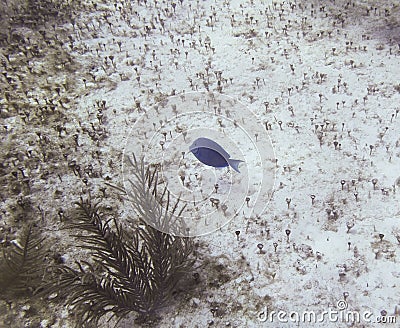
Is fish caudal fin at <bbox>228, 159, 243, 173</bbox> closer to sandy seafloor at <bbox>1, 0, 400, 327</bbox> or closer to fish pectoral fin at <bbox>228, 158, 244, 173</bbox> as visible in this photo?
fish pectoral fin at <bbox>228, 158, 244, 173</bbox>

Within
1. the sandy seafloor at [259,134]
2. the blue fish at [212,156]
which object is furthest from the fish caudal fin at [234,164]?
the sandy seafloor at [259,134]

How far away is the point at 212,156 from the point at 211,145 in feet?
0.91

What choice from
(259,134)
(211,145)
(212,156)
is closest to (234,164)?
(212,156)

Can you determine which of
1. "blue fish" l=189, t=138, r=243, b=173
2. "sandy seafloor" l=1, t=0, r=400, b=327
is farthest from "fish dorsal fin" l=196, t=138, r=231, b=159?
"sandy seafloor" l=1, t=0, r=400, b=327

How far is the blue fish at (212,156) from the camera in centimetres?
603

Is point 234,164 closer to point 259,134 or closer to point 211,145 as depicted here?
point 211,145

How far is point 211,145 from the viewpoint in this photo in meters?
6.23

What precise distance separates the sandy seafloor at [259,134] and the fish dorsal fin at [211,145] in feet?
0.99

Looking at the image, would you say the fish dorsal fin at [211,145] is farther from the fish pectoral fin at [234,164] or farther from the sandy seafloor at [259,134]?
the sandy seafloor at [259,134]

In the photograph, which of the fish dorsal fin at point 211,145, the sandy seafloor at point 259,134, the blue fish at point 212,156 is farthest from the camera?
the fish dorsal fin at point 211,145

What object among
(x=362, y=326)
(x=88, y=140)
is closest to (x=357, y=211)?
(x=362, y=326)

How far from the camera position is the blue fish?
6031 millimetres

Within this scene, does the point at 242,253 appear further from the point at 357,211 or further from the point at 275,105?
the point at 275,105

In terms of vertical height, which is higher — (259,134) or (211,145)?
(259,134)
